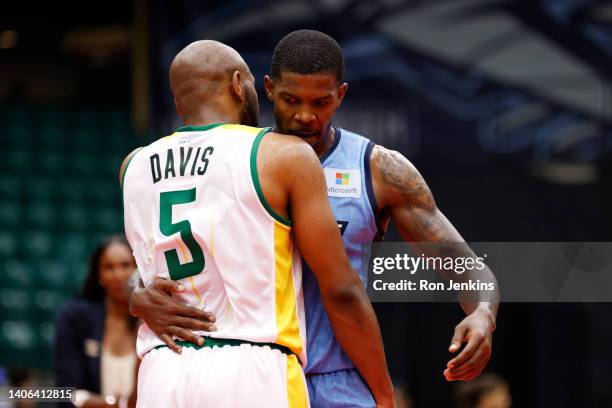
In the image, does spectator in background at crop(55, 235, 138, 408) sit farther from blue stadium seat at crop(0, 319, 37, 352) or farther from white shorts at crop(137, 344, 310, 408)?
blue stadium seat at crop(0, 319, 37, 352)

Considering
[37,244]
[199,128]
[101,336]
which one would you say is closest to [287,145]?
[199,128]

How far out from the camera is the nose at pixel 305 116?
3.10 meters

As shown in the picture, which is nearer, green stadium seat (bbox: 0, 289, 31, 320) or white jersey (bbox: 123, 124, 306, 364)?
white jersey (bbox: 123, 124, 306, 364)

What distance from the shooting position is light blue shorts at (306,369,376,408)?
10.1ft

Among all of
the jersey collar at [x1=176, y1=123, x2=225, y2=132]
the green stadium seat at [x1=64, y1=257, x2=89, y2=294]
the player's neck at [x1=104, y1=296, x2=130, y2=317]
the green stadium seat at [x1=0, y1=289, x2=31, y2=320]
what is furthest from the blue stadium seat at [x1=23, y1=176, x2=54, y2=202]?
the jersey collar at [x1=176, y1=123, x2=225, y2=132]

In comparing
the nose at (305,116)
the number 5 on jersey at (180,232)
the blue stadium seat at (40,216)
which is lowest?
the blue stadium seat at (40,216)

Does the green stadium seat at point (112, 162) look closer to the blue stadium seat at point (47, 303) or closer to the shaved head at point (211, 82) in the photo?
the blue stadium seat at point (47, 303)

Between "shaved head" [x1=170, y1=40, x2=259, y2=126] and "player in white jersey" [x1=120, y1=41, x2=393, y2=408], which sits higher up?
"shaved head" [x1=170, y1=40, x2=259, y2=126]

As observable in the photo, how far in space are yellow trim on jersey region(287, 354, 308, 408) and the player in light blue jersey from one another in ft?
0.57

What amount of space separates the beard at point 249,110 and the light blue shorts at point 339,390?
83cm

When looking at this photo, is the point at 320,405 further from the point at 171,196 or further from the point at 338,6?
the point at 338,6

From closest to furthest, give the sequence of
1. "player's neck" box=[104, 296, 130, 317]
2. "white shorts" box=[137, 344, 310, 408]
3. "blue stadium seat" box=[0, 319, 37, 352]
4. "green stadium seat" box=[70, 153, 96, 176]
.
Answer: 1. "white shorts" box=[137, 344, 310, 408]
2. "player's neck" box=[104, 296, 130, 317]
3. "blue stadium seat" box=[0, 319, 37, 352]
4. "green stadium seat" box=[70, 153, 96, 176]

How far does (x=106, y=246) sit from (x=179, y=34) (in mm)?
5256

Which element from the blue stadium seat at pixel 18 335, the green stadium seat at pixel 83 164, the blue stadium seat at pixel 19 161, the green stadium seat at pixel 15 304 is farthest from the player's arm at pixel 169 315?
the blue stadium seat at pixel 19 161
